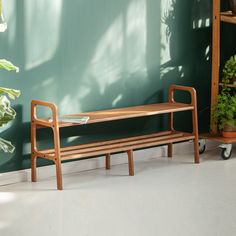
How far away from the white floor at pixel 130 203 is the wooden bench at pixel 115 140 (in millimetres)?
182

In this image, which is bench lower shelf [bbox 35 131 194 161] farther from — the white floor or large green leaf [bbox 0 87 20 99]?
large green leaf [bbox 0 87 20 99]

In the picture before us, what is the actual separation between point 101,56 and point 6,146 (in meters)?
1.21

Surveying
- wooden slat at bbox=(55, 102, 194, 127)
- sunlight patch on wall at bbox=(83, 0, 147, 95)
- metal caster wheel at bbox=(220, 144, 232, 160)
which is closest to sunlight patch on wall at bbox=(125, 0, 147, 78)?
sunlight patch on wall at bbox=(83, 0, 147, 95)

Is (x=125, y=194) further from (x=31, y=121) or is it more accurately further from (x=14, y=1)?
(x=14, y=1)

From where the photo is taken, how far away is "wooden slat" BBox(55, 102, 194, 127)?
5.41 meters

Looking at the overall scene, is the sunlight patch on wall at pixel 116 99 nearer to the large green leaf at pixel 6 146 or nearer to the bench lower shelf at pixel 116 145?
the bench lower shelf at pixel 116 145

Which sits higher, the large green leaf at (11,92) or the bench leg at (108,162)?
the large green leaf at (11,92)

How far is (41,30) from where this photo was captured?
17.6 feet

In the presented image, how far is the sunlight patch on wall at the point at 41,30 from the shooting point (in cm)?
531

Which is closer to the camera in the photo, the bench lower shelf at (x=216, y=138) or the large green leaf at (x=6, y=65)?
the large green leaf at (x=6, y=65)

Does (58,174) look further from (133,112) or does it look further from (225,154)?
(225,154)

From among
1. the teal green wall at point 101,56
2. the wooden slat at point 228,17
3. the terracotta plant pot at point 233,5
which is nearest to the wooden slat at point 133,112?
the teal green wall at point 101,56

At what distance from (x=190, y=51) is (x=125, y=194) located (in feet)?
5.94

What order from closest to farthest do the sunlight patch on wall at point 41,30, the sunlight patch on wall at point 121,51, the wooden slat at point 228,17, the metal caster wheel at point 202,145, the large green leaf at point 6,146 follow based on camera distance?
the large green leaf at point 6,146
the sunlight patch on wall at point 41,30
the sunlight patch on wall at point 121,51
the wooden slat at point 228,17
the metal caster wheel at point 202,145
